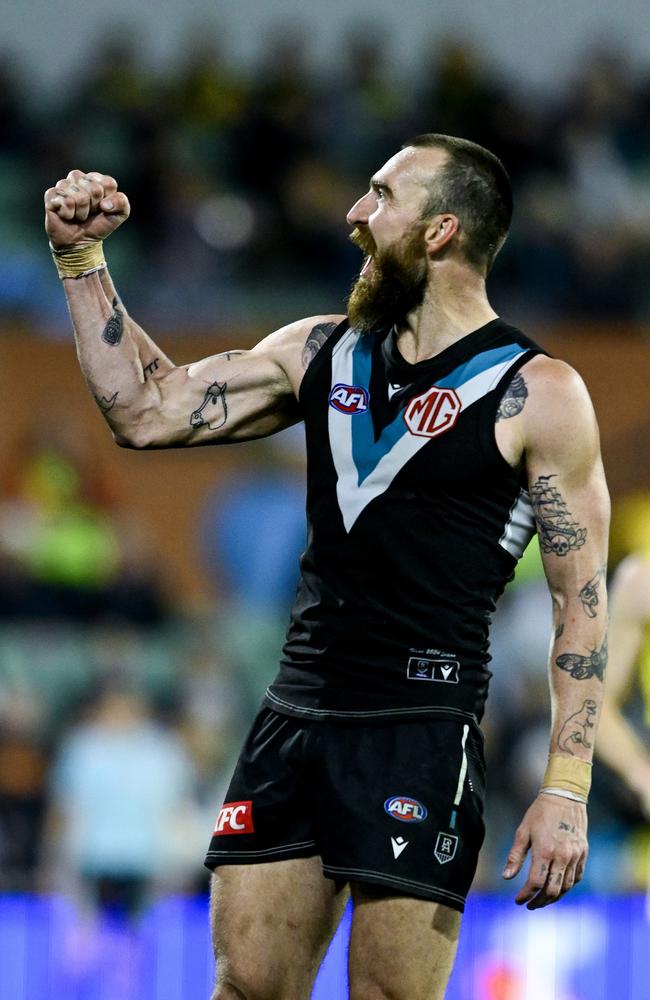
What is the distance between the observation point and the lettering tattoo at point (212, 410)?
4273mm

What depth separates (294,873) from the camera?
398 cm

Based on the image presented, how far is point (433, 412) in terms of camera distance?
4.00 m

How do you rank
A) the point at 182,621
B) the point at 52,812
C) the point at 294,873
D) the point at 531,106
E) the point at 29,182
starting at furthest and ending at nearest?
the point at 531,106
the point at 29,182
the point at 182,621
the point at 52,812
the point at 294,873

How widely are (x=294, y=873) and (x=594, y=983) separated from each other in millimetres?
3380

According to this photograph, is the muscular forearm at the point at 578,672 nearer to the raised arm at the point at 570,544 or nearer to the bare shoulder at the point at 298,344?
the raised arm at the point at 570,544

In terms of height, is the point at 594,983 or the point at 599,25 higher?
the point at 599,25

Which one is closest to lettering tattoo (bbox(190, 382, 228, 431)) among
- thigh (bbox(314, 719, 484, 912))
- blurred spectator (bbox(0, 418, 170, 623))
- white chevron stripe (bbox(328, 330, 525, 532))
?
white chevron stripe (bbox(328, 330, 525, 532))

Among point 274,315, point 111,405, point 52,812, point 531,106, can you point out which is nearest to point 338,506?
point 111,405

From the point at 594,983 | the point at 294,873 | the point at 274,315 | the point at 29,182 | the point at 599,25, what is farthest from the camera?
the point at 599,25

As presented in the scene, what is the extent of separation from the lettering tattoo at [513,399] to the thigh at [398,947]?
1.12 metres

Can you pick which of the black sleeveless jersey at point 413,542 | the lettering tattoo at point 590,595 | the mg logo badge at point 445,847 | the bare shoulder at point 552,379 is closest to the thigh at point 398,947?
the mg logo badge at point 445,847

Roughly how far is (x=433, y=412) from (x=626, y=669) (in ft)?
5.73

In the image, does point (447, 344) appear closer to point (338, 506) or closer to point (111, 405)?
point (338, 506)

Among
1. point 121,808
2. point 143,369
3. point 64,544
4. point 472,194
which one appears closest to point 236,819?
point 143,369
